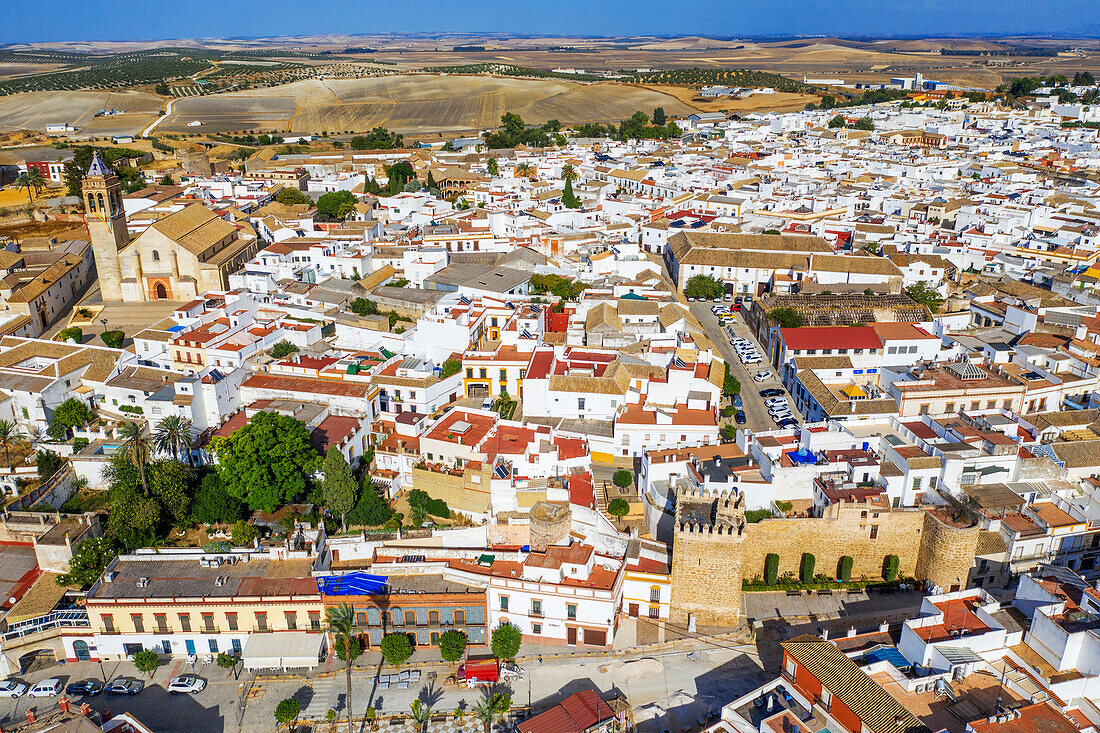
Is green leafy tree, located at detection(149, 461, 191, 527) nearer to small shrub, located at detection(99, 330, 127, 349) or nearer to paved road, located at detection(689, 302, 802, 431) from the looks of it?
small shrub, located at detection(99, 330, 127, 349)

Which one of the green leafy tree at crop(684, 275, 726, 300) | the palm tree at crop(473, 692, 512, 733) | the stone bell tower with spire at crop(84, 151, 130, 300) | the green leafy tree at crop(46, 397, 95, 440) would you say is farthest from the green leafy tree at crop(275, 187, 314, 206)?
the palm tree at crop(473, 692, 512, 733)

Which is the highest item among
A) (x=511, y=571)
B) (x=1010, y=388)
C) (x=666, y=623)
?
(x=1010, y=388)

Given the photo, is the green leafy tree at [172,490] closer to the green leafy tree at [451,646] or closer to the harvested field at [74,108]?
the green leafy tree at [451,646]

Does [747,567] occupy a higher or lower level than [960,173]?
lower

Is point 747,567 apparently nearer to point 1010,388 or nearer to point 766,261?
point 1010,388

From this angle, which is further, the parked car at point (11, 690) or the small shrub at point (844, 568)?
the small shrub at point (844, 568)

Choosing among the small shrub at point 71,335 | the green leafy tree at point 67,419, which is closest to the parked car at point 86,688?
the green leafy tree at point 67,419

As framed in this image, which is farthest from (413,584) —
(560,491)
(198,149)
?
(198,149)
